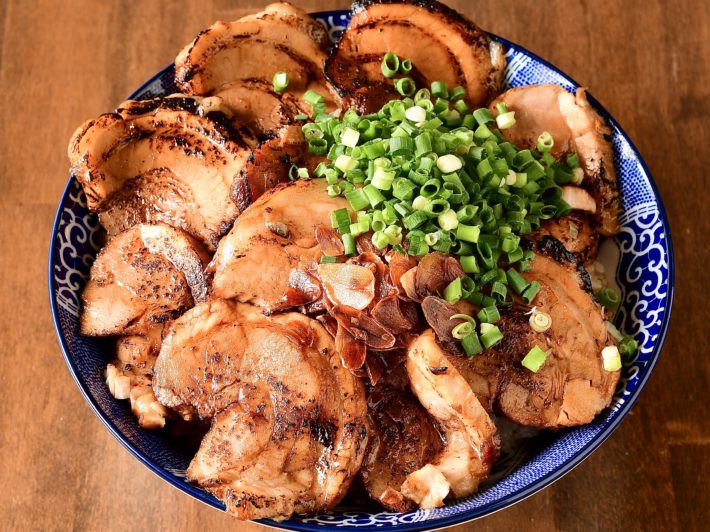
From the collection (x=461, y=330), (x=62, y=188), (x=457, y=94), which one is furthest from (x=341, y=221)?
(x=62, y=188)

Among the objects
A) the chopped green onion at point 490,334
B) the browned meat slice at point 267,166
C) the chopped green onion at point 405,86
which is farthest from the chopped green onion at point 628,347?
the browned meat slice at point 267,166

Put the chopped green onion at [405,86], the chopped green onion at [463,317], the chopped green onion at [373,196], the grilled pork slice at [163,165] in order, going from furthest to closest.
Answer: the chopped green onion at [405,86] < the grilled pork slice at [163,165] < the chopped green onion at [373,196] < the chopped green onion at [463,317]

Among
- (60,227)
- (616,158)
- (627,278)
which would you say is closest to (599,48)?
(616,158)

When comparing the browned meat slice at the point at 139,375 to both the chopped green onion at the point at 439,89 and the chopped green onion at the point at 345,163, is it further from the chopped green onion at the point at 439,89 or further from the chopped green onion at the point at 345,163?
the chopped green onion at the point at 439,89

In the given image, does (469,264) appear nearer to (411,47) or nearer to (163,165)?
(411,47)

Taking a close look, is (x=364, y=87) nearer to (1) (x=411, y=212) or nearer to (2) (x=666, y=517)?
(1) (x=411, y=212)
